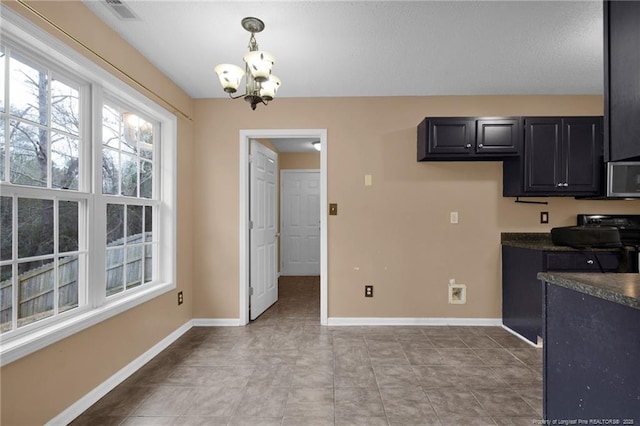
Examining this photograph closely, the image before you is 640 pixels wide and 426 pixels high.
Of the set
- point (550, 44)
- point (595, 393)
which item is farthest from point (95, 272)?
point (550, 44)

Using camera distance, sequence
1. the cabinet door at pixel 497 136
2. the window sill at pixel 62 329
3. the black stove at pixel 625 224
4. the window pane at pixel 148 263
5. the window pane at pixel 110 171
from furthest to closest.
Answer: the black stove at pixel 625 224, the cabinet door at pixel 497 136, the window pane at pixel 148 263, the window pane at pixel 110 171, the window sill at pixel 62 329

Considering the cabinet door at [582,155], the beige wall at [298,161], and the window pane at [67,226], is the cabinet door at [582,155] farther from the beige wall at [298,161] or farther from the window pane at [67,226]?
the window pane at [67,226]

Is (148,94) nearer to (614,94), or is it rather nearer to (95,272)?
(95,272)

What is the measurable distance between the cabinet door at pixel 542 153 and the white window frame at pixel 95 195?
3408mm

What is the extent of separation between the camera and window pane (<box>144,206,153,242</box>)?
2.75 meters

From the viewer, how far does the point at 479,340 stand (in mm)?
2928

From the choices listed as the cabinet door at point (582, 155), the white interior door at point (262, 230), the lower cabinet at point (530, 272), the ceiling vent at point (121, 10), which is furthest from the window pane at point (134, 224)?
the cabinet door at point (582, 155)

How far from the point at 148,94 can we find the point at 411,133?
8.26ft

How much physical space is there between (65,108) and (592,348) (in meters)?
2.88

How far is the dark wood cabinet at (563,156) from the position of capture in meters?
2.98

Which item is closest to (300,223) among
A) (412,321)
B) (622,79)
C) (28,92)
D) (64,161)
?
(412,321)

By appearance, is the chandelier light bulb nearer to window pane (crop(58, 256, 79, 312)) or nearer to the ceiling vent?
the ceiling vent

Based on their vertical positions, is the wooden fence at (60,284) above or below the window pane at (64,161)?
below

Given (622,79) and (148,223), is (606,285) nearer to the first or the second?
(622,79)
